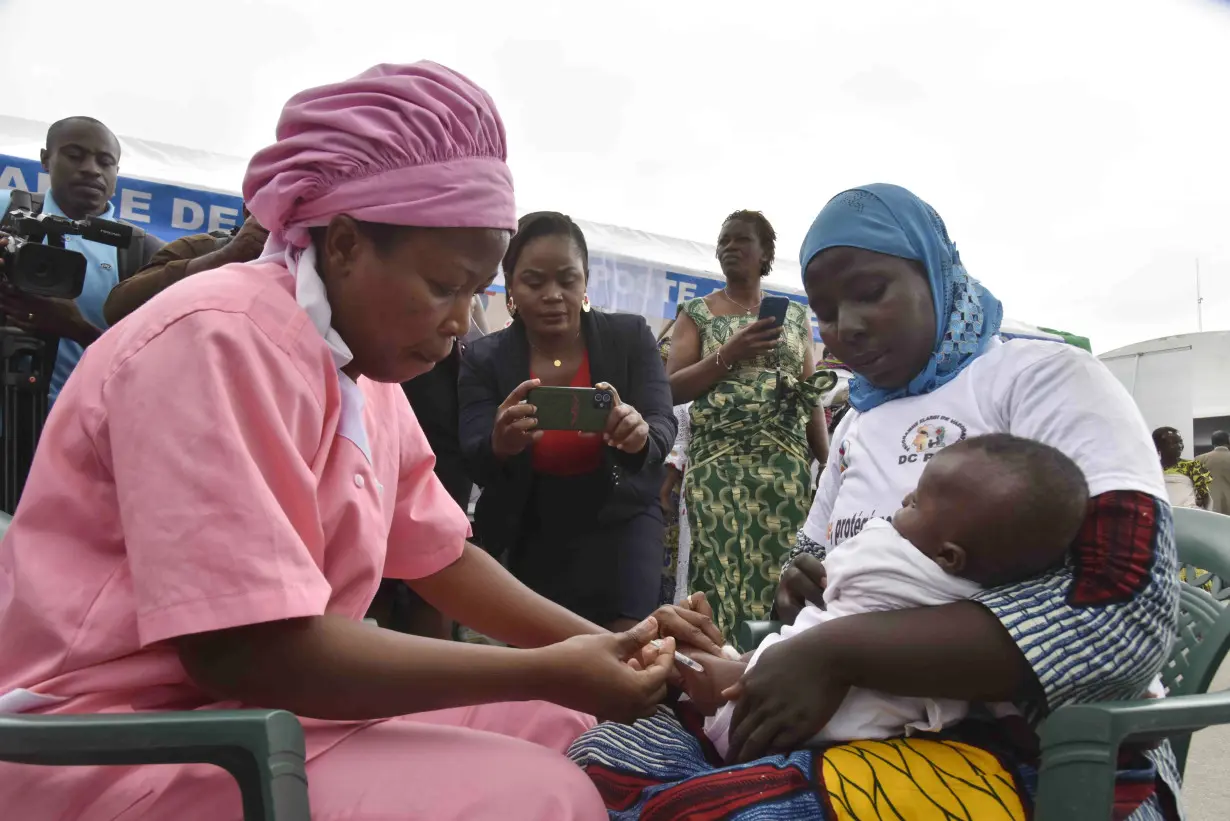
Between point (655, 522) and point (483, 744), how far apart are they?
6.32 feet

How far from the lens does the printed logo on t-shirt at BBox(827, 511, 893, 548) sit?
165 centimetres

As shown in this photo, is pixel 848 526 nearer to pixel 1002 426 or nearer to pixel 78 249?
pixel 1002 426

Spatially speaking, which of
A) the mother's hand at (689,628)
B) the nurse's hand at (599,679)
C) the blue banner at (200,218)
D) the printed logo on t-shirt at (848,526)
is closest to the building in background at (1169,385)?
the blue banner at (200,218)

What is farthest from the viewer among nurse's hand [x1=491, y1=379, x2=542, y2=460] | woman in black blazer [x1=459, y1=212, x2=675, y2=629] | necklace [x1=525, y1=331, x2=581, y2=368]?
necklace [x1=525, y1=331, x2=581, y2=368]

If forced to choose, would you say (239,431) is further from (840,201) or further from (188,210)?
(188,210)

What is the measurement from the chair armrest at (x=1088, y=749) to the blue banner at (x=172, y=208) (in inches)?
184

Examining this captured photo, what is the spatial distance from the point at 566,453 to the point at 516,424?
0.29 m

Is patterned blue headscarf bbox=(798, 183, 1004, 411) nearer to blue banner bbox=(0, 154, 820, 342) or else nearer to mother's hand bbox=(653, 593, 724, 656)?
mother's hand bbox=(653, 593, 724, 656)

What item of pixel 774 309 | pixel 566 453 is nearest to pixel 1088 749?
pixel 566 453

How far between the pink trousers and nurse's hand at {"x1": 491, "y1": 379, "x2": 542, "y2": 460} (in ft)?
5.30

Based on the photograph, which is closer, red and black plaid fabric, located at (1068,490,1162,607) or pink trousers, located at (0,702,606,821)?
pink trousers, located at (0,702,606,821)

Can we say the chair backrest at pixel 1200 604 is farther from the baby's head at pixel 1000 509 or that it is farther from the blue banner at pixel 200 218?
the blue banner at pixel 200 218

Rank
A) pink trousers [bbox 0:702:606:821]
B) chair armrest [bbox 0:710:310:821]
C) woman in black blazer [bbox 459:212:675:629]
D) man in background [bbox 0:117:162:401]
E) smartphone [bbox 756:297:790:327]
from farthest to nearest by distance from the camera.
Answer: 1. smartphone [bbox 756:297:790:327]
2. man in background [bbox 0:117:162:401]
3. woman in black blazer [bbox 459:212:675:629]
4. pink trousers [bbox 0:702:606:821]
5. chair armrest [bbox 0:710:310:821]

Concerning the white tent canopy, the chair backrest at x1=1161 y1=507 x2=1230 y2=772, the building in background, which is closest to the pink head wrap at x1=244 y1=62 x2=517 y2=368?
the chair backrest at x1=1161 y1=507 x2=1230 y2=772
